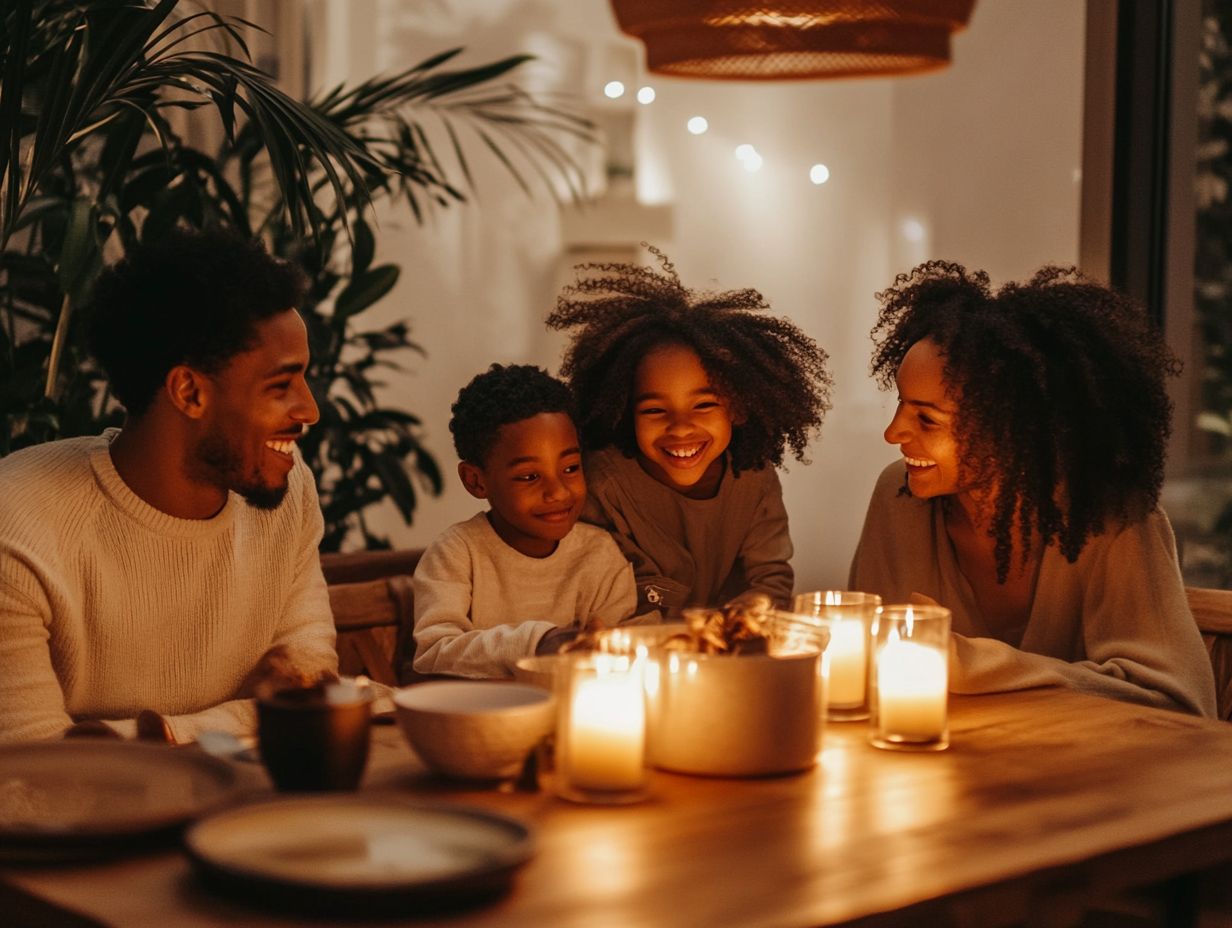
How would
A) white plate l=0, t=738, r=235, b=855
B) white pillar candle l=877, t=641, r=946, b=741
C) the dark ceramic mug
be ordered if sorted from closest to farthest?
1. white plate l=0, t=738, r=235, b=855
2. the dark ceramic mug
3. white pillar candle l=877, t=641, r=946, b=741

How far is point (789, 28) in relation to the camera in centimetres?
196

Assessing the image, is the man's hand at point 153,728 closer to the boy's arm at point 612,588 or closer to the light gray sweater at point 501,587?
the light gray sweater at point 501,587

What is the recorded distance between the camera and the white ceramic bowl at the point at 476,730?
4.73 ft

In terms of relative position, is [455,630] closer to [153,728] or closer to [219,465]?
[219,465]

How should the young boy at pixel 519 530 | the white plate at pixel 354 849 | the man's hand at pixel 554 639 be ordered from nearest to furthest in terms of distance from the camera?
the white plate at pixel 354 849 → the man's hand at pixel 554 639 → the young boy at pixel 519 530

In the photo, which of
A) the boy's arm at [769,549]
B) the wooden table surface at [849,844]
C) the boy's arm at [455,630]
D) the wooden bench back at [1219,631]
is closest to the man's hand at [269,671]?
the boy's arm at [455,630]

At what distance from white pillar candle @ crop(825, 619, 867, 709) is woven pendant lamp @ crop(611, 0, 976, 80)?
0.72 meters

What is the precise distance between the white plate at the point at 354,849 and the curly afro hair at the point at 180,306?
0.87m

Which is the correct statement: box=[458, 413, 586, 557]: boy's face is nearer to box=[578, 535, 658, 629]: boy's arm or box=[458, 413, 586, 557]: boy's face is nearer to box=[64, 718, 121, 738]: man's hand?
box=[578, 535, 658, 629]: boy's arm

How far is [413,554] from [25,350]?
0.94 meters

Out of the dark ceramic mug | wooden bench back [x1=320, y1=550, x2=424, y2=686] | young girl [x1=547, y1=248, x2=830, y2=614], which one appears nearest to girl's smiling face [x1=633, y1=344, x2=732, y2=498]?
young girl [x1=547, y1=248, x2=830, y2=614]

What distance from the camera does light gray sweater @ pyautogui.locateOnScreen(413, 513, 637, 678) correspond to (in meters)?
2.14

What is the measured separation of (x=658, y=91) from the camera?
211 inches

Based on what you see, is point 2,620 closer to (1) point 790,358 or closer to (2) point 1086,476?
(1) point 790,358
